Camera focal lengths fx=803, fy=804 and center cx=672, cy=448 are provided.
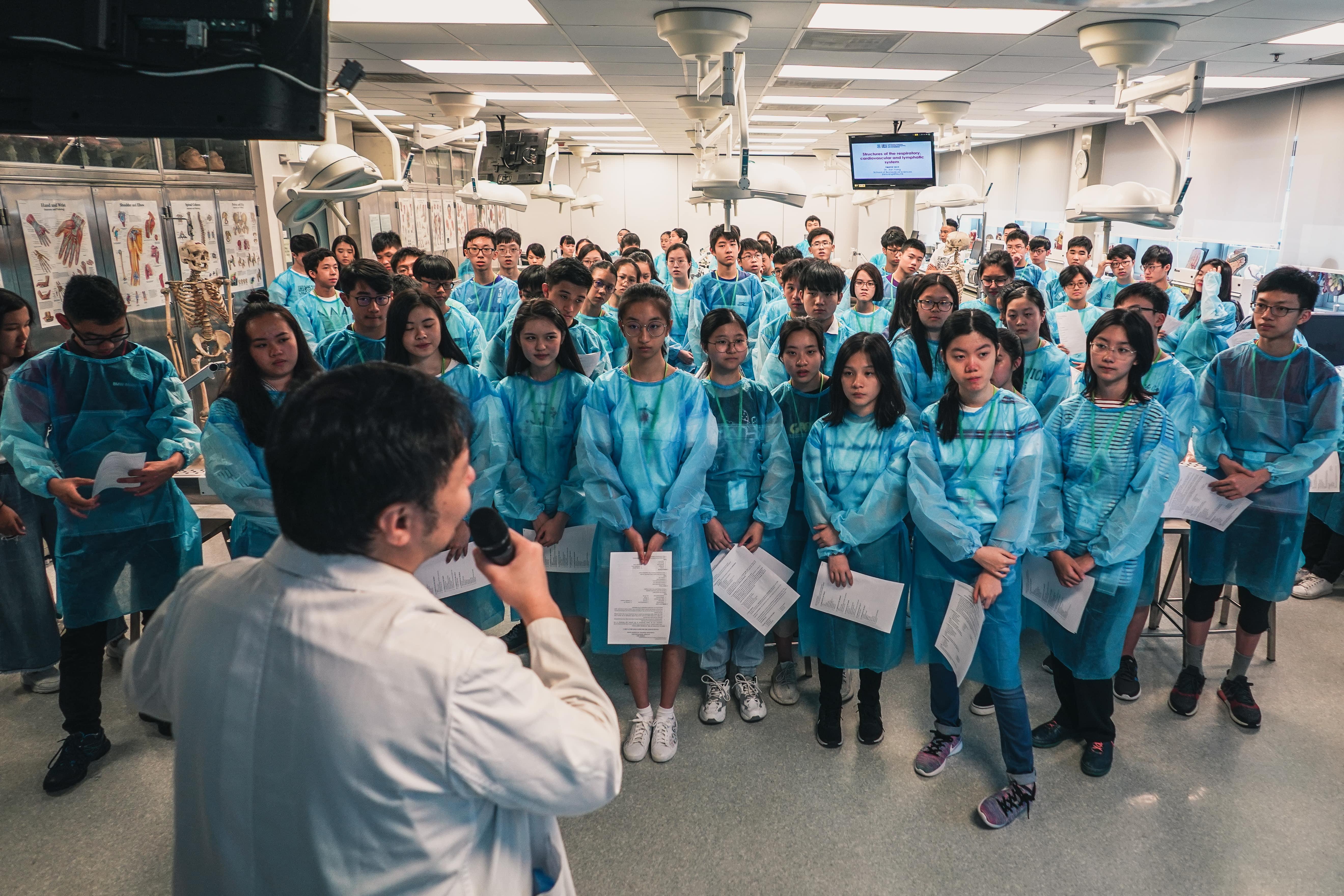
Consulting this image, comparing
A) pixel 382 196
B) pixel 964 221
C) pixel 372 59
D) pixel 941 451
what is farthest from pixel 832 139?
pixel 941 451

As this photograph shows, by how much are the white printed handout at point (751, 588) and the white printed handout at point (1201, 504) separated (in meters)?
1.28

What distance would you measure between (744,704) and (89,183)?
438 centimetres

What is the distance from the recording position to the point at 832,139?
1152 cm

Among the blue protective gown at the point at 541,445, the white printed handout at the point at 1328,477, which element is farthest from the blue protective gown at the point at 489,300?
the white printed handout at the point at 1328,477

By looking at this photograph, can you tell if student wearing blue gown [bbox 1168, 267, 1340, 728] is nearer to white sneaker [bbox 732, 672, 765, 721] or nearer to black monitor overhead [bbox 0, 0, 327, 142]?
white sneaker [bbox 732, 672, 765, 721]

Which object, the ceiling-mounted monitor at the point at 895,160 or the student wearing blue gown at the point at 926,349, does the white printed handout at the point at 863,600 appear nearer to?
the student wearing blue gown at the point at 926,349

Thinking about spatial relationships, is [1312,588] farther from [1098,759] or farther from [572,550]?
[572,550]

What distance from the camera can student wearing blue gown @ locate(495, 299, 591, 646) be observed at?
2686 mm

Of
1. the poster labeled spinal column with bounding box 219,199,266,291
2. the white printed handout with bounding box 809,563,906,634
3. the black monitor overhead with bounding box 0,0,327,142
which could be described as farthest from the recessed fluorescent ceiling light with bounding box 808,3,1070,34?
the poster labeled spinal column with bounding box 219,199,266,291

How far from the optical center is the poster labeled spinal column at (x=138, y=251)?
4.53m

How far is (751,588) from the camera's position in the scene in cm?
256

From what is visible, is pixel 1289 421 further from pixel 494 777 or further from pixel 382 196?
pixel 382 196

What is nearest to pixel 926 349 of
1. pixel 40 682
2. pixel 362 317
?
pixel 362 317

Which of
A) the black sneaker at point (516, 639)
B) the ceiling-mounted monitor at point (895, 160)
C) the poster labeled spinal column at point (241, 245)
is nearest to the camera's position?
the black sneaker at point (516, 639)
